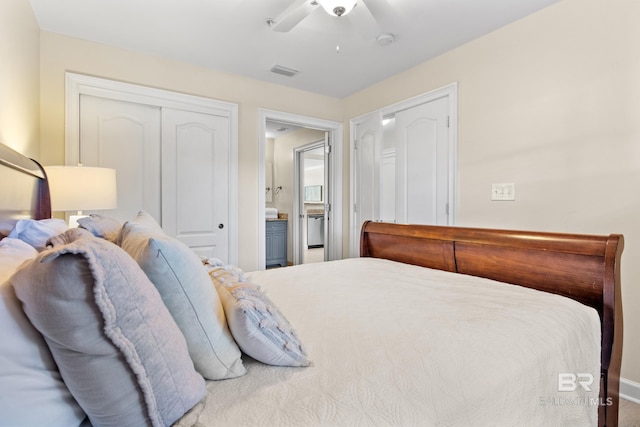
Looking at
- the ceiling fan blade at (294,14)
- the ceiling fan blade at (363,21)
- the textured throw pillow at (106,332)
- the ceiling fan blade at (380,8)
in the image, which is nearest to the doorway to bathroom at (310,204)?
the ceiling fan blade at (363,21)

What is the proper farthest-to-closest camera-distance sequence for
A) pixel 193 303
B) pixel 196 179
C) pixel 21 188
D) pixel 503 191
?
1. pixel 196 179
2. pixel 503 191
3. pixel 21 188
4. pixel 193 303

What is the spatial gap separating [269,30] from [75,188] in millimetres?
1748

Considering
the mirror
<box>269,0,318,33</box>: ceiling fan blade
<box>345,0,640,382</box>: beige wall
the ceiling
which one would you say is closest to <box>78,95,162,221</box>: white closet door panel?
the ceiling

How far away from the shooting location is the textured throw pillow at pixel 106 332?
50 centimetres

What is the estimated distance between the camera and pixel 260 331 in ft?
2.62

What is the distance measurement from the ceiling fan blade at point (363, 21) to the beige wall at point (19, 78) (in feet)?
6.21

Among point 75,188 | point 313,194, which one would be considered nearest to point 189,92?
point 75,188

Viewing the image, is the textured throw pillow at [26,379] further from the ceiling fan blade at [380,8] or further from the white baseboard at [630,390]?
the white baseboard at [630,390]

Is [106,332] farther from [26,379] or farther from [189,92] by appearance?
[189,92]

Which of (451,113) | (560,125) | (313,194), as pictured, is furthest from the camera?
(313,194)

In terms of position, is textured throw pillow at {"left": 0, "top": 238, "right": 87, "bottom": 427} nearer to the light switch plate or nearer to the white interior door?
the light switch plate

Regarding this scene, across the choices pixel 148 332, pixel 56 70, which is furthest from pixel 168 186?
pixel 148 332

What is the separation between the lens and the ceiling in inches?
86.5

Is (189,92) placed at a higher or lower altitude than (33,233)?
higher
